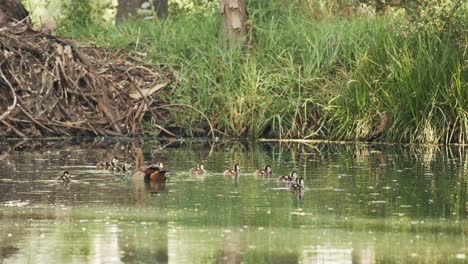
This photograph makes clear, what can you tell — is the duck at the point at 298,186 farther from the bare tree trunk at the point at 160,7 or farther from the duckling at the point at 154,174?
the bare tree trunk at the point at 160,7

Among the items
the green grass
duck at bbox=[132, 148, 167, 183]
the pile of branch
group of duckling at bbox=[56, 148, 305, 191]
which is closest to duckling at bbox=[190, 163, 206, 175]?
group of duckling at bbox=[56, 148, 305, 191]

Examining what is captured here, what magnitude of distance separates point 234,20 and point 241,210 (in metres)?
12.5

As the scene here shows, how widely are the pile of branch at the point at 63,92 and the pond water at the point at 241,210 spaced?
3.19m

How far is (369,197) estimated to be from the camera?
14422 millimetres

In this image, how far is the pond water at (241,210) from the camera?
34.8 ft

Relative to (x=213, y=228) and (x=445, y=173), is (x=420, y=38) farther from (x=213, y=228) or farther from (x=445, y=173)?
(x=213, y=228)

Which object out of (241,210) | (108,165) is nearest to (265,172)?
(108,165)

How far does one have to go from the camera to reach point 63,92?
24016 millimetres

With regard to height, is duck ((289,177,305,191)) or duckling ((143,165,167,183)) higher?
duckling ((143,165,167,183))

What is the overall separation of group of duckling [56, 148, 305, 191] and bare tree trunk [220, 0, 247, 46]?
7.96 m

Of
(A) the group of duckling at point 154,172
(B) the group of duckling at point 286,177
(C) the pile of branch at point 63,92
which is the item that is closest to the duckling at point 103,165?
(A) the group of duckling at point 154,172

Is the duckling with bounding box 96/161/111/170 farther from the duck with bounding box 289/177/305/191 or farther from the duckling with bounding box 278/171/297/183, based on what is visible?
the duck with bounding box 289/177/305/191

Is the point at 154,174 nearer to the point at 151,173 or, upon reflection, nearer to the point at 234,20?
the point at 151,173

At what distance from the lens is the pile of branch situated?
23.4 metres
